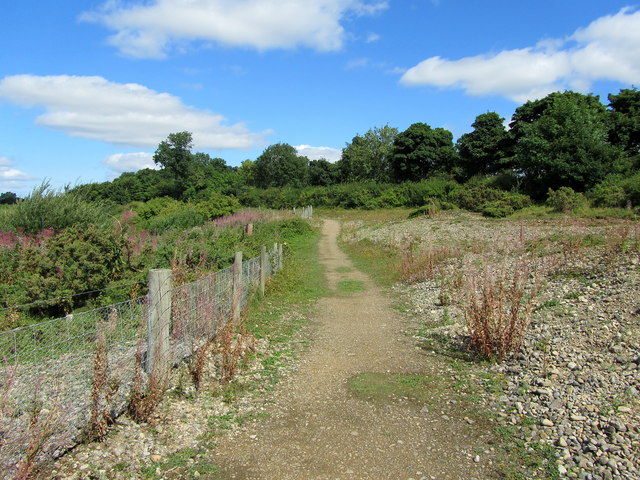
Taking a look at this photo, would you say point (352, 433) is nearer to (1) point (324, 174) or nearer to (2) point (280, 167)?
(2) point (280, 167)

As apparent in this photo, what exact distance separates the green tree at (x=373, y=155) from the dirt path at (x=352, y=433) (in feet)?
183

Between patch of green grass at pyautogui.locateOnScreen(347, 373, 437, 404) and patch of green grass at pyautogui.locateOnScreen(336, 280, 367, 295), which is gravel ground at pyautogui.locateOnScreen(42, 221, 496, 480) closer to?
patch of green grass at pyautogui.locateOnScreen(347, 373, 437, 404)

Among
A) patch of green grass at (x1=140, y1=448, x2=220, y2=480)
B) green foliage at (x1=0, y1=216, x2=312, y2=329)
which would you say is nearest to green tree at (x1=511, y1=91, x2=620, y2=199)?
green foliage at (x1=0, y1=216, x2=312, y2=329)

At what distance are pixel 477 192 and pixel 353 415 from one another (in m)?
32.0

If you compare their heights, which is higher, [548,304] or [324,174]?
[324,174]

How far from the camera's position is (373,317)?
898 centimetres

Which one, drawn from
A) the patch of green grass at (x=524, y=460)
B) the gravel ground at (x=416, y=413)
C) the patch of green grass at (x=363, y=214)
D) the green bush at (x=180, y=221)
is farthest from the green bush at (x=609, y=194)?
the patch of green grass at (x=524, y=460)

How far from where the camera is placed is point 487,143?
146 ft

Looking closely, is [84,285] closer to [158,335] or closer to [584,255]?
[158,335]

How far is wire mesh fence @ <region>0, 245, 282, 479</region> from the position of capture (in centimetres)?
322

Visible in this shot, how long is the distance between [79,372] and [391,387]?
3.38 metres

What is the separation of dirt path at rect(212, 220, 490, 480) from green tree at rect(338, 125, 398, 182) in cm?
5568

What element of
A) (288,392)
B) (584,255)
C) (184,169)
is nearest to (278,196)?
(184,169)

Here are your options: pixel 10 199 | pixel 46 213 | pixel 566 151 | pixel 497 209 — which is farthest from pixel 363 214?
A: pixel 46 213
